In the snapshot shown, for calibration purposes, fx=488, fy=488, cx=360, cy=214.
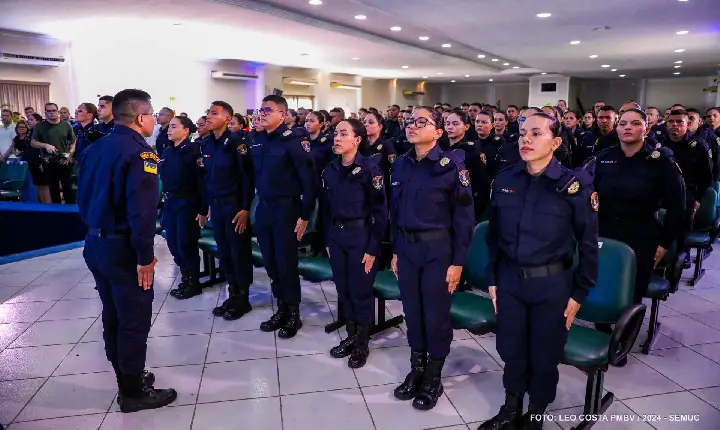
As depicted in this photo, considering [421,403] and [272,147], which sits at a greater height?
[272,147]

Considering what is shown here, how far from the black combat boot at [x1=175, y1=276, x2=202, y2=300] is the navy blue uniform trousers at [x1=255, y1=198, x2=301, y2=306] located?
105cm

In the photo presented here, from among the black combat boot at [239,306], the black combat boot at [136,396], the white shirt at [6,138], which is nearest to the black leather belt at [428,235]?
the black combat boot at [136,396]

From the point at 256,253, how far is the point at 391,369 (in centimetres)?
155

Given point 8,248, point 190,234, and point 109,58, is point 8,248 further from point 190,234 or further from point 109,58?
point 109,58

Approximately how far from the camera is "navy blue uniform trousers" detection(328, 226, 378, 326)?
2.96m

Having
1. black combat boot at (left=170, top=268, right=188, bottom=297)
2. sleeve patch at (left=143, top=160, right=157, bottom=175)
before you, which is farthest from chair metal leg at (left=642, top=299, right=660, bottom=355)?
black combat boot at (left=170, top=268, right=188, bottom=297)

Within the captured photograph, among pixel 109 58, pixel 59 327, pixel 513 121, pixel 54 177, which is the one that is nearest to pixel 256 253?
pixel 59 327

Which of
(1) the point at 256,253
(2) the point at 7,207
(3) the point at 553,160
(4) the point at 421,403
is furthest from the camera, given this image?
(2) the point at 7,207

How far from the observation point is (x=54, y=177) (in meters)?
7.42

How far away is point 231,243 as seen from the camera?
3.77 m

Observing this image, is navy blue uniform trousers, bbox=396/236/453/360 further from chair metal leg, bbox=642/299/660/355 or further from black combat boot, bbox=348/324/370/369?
chair metal leg, bbox=642/299/660/355

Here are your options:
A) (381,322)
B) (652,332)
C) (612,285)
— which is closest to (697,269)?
(652,332)

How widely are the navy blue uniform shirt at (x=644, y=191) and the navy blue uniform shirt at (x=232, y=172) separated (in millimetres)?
2438

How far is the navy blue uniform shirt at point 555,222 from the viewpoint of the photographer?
202 centimetres
